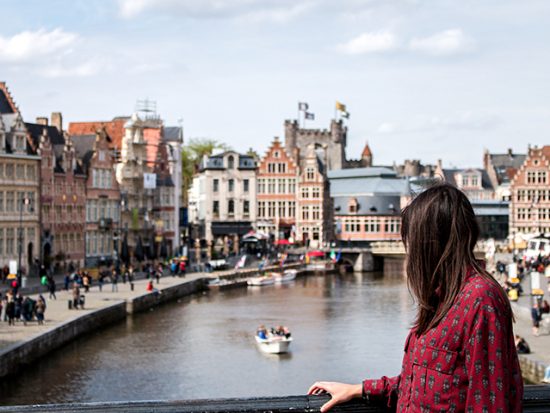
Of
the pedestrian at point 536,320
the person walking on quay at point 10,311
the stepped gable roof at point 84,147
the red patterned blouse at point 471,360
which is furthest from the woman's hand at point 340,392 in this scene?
the stepped gable roof at point 84,147

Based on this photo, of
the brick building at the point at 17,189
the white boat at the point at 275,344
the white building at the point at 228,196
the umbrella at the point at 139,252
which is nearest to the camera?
the white boat at the point at 275,344

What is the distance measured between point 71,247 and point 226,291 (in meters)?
10.0

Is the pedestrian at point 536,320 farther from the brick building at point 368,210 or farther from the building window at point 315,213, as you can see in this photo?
the brick building at point 368,210

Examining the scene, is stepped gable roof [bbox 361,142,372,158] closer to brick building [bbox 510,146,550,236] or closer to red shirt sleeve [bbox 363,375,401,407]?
brick building [bbox 510,146,550,236]

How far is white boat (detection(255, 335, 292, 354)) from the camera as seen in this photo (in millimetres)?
35812

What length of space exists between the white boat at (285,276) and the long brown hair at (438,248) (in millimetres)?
70005

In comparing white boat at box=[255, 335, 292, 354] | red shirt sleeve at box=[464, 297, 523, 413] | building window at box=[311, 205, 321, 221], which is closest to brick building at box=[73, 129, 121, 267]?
building window at box=[311, 205, 321, 221]

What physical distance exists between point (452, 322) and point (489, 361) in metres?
0.17

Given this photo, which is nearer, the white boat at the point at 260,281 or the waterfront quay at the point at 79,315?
the waterfront quay at the point at 79,315

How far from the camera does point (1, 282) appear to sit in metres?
49.9

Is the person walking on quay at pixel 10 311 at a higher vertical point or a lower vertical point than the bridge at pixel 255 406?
lower

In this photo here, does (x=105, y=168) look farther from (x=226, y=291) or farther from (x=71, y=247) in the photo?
(x=226, y=291)

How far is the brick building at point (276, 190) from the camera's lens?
318ft

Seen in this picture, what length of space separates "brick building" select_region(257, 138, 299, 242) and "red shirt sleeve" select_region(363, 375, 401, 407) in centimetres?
9275
